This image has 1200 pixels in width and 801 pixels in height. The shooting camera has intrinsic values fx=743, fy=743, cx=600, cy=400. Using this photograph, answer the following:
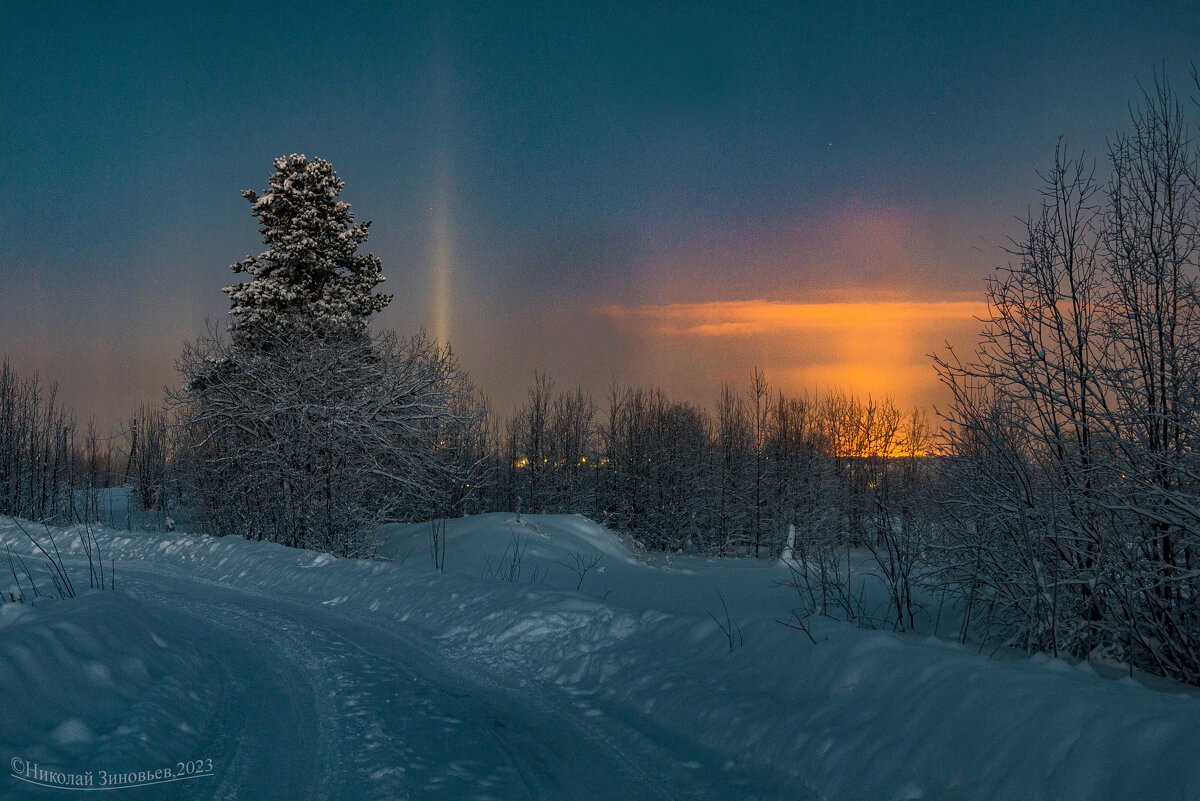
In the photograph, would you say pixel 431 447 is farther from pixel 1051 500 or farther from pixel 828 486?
pixel 828 486

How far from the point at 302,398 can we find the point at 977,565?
21.1 m

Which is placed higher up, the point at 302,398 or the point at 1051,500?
the point at 302,398

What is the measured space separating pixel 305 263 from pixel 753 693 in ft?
82.2

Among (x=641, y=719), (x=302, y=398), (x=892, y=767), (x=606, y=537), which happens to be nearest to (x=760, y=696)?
(x=641, y=719)

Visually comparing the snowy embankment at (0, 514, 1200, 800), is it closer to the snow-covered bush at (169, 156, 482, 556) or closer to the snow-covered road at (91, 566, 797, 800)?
the snow-covered road at (91, 566, 797, 800)

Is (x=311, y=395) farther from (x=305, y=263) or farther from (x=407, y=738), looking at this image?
(x=407, y=738)

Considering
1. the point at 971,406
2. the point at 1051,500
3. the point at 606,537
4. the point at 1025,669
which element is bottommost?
the point at 606,537

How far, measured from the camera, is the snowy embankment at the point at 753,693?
4000 millimetres

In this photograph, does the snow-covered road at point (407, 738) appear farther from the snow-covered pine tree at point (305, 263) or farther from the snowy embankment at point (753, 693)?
the snow-covered pine tree at point (305, 263)

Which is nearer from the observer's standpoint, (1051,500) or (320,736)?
(320,736)

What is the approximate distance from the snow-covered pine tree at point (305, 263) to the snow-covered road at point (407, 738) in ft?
65.8

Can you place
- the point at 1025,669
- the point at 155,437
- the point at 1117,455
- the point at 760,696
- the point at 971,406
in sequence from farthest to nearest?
the point at 155,437, the point at 971,406, the point at 1117,455, the point at 760,696, the point at 1025,669

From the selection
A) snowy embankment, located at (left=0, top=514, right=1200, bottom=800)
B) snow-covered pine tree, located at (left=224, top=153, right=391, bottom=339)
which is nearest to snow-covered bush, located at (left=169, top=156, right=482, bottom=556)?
snow-covered pine tree, located at (left=224, top=153, right=391, bottom=339)

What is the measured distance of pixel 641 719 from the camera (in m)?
5.96
